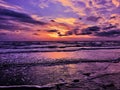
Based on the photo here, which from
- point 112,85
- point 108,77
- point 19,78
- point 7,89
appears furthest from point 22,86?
point 108,77

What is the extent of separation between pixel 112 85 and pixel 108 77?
236cm

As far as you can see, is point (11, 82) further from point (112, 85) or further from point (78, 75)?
point (112, 85)

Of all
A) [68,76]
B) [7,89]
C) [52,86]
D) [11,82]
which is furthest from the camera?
[68,76]

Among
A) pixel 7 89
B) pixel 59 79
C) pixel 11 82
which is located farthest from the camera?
pixel 59 79

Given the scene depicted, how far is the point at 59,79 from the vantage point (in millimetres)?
14180

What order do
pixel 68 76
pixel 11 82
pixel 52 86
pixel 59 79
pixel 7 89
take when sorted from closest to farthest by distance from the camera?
1. pixel 7 89
2. pixel 52 86
3. pixel 11 82
4. pixel 59 79
5. pixel 68 76

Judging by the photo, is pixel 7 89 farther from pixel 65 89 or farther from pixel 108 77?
pixel 108 77

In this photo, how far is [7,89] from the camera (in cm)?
1145

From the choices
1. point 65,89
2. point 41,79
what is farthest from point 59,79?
point 65,89

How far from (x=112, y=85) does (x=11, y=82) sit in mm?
6050

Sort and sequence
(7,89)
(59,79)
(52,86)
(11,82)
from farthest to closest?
(59,79), (11,82), (52,86), (7,89)

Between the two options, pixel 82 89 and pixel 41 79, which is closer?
pixel 82 89

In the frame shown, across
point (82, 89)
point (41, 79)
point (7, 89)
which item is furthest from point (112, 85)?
point (7, 89)

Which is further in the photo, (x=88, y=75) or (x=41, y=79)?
(x=88, y=75)
